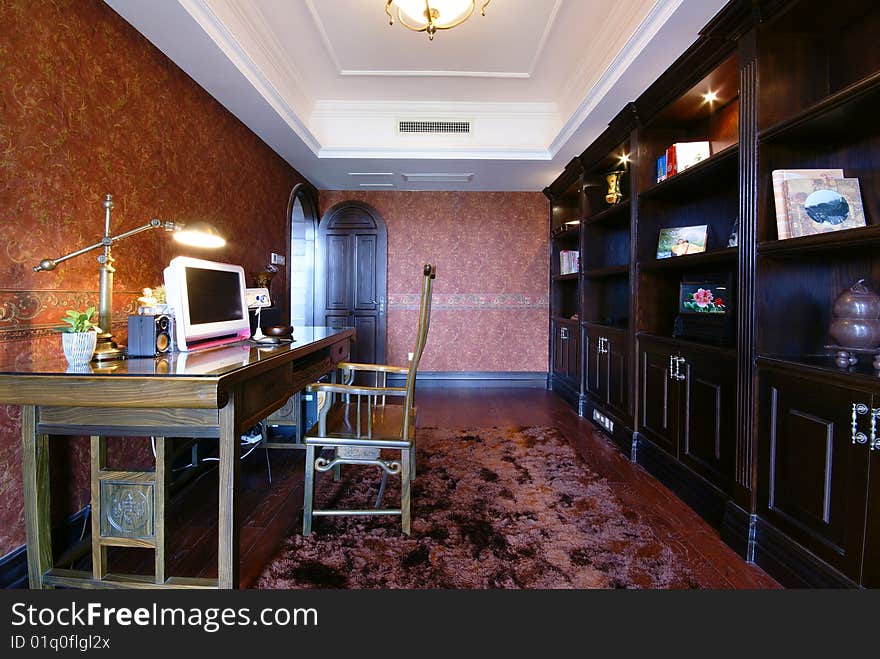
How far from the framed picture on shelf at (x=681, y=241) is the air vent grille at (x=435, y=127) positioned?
2.55m

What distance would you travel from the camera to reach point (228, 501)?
1561 millimetres

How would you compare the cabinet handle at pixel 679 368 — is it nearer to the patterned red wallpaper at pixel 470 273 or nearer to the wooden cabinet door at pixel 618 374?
the wooden cabinet door at pixel 618 374

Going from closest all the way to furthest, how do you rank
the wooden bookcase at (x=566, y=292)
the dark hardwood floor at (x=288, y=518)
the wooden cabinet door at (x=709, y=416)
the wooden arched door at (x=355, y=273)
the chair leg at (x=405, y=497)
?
the dark hardwood floor at (x=288, y=518) → the chair leg at (x=405, y=497) → the wooden cabinet door at (x=709, y=416) → the wooden bookcase at (x=566, y=292) → the wooden arched door at (x=355, y=273)

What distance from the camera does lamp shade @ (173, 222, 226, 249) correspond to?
7.95 ft

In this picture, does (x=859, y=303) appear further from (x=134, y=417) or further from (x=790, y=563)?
(x=134, y=417)

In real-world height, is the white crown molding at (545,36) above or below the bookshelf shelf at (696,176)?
above

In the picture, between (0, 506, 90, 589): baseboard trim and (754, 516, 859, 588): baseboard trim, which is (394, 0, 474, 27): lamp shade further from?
(0, 506, 90, 589): baseboard trim

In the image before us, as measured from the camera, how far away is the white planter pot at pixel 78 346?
5.36 feet

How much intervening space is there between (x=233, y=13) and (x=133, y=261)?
1721mm

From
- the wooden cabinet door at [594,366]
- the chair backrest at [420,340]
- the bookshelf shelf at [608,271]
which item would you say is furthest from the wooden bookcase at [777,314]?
the chair backrest at [420,340]


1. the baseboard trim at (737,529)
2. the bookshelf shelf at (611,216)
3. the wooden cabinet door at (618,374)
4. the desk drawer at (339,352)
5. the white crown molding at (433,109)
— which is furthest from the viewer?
the white crown molding at (433,109)

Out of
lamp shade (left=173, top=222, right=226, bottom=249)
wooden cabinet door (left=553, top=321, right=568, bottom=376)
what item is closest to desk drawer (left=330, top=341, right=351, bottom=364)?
lamp shade (left=173, top=222, right=226, bottom=249)

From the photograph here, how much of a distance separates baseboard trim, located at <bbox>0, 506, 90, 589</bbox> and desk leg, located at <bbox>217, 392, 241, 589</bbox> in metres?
0.96

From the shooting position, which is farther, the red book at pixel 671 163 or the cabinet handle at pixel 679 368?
the red book at pixel 671 163
